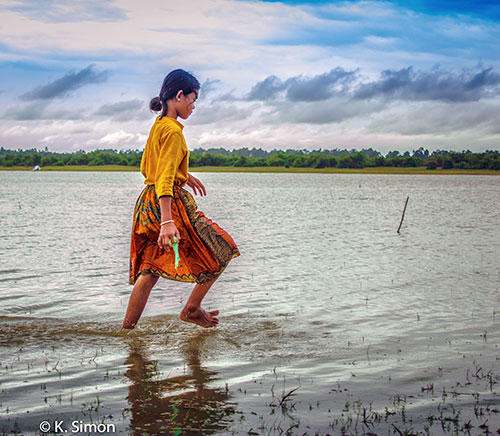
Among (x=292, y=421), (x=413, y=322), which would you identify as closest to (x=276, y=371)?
(x=292, y=421)

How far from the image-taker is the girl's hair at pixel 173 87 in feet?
19.1

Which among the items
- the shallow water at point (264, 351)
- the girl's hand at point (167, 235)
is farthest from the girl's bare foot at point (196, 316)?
the girl's hand at point (167, 235)

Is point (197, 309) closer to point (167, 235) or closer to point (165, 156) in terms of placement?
point (167, 235)

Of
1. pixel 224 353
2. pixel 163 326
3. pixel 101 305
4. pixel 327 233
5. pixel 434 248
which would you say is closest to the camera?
pixel 224 353

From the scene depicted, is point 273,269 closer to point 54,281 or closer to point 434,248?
point 54,281

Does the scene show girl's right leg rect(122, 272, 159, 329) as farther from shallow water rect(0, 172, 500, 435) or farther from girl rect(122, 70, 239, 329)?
shallow water rect(0, 172, 500, 435)

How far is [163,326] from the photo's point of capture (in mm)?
7465

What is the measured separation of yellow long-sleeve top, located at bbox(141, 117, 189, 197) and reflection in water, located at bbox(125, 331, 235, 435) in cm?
158

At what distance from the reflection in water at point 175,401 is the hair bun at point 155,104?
7.80 feet

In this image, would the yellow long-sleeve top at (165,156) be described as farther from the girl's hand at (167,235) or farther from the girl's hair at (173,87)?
the girl's hand at (167,235)

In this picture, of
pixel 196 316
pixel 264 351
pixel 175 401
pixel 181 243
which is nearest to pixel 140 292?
pixel 181 243

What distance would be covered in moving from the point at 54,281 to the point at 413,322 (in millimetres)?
6438

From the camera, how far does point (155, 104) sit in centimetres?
589

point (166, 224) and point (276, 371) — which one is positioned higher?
point (166, 224)
